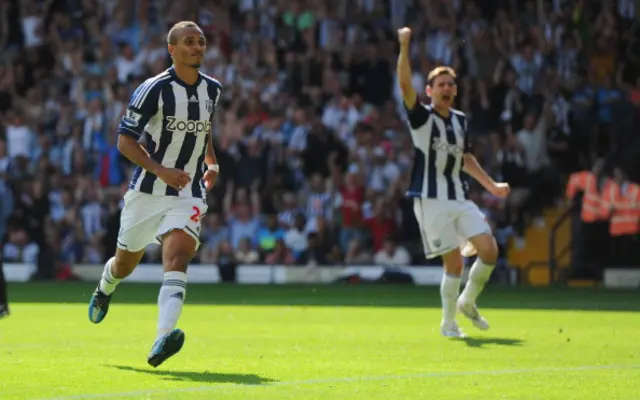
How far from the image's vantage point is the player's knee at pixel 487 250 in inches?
527

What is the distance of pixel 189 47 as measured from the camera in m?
10.2

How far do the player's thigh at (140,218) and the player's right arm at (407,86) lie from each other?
3.10m

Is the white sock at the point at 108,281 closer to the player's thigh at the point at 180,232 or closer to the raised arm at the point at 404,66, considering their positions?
the player's thigh at the point at 180,232

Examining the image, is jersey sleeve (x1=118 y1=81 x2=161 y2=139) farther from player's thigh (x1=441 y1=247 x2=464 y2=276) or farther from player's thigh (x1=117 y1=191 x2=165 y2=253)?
player's thigh (x1=441 y1=247 x2=464 y2=276)

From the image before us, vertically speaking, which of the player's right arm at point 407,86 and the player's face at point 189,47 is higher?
the player's face at point 189,47

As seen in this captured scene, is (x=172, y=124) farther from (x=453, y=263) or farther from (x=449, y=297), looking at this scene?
(x=453, y=263)

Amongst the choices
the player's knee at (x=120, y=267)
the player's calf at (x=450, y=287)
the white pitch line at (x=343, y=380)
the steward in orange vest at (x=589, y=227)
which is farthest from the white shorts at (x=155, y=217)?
the steward in orange vest at (x=589, y=227)

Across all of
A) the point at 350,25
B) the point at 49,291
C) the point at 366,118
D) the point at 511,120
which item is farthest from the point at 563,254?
the point at 49,291

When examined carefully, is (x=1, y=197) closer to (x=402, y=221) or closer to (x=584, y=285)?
(x=402, y=221)

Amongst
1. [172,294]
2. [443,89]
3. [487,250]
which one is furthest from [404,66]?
[172,294]

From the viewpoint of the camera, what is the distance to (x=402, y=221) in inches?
997

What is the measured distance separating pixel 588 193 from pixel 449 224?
38.0 ft

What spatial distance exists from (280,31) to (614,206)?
8.12 metres

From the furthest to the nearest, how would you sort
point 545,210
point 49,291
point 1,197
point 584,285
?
point 1,197
point 545,210
point 584,285
point 49,291
